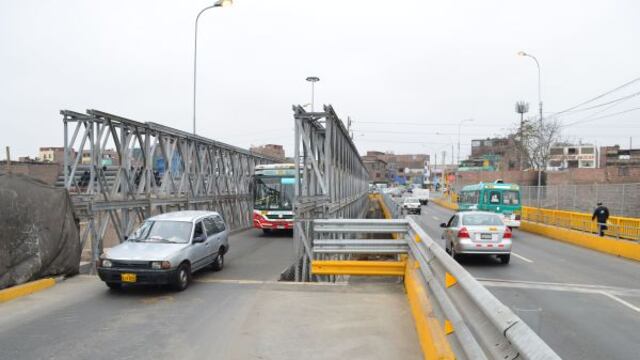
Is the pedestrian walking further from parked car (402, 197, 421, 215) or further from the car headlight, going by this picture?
parked car (402, 197, 421, 215)

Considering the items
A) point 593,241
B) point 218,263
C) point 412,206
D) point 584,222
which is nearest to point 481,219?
point 593,241

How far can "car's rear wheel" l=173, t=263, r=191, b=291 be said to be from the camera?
8789mm

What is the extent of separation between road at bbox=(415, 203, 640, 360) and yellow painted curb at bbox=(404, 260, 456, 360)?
0.75m

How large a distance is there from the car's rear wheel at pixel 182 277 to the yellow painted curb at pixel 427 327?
446 cm

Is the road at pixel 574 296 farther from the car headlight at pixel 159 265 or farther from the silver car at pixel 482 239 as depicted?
the car headlight at pixel 159 265

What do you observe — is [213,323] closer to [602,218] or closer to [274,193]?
[274,193]

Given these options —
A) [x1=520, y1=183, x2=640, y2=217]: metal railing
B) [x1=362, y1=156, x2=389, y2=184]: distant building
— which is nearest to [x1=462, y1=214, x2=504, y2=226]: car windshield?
[x1=520, y1=183, x2=640, y2=217]: metal railing

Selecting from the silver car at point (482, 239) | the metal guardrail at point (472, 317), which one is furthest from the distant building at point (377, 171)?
the metal guardrail at point (472, 317)

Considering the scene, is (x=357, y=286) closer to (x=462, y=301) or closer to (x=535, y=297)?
(x=535, y=297)

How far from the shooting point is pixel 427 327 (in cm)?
477

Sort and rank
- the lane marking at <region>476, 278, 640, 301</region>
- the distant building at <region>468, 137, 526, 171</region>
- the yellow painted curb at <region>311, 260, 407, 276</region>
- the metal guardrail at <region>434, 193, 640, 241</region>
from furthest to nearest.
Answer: the distant building at <region>468, 137, 526, 171</region> → the metal guardrail at <region>434, 193, 640, 241</region> → the lane marking at <region>476, 278, 640, 301</region> → the yellow painted curb at <region>311, 260, 407, 276</region>

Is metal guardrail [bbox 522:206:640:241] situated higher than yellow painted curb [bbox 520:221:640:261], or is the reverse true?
metal guardrail [bbox 522:206:640:241]

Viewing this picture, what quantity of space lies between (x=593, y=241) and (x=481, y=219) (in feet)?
25.0

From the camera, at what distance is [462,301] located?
3.36m
